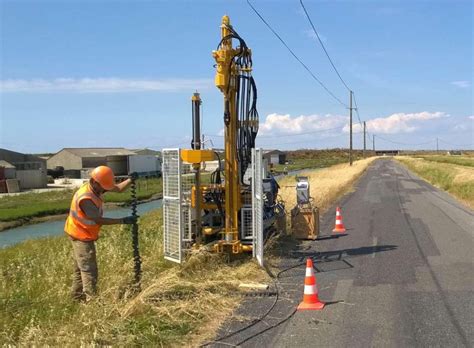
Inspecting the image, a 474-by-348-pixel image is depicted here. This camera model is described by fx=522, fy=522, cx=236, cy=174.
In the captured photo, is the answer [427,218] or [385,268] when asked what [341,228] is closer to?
[427,218]

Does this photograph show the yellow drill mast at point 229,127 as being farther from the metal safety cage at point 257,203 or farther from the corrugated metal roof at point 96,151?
the corrugated metal roof at point 96,151

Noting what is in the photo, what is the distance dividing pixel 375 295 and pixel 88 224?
416 cm

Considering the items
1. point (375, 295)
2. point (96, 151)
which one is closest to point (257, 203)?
point (375, 295)

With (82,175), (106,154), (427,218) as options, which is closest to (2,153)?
(82,175)

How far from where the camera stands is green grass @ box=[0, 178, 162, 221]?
35594 millimetres

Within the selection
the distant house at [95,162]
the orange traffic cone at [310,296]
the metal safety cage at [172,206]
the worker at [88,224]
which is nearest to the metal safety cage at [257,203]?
the metal safety cage at [172,206]

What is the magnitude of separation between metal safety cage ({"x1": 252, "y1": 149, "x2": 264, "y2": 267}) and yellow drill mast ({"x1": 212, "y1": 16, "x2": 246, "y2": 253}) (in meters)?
0.52

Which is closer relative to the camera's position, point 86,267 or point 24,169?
point 86,267

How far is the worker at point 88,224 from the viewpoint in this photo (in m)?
6.92

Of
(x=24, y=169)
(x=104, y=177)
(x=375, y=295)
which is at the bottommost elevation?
(x=375, y=295)

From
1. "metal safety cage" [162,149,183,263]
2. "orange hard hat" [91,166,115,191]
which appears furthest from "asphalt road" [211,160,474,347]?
"orange hard hat" [91,166,115,191]

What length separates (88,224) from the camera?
6941 millimetres

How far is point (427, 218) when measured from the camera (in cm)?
1655

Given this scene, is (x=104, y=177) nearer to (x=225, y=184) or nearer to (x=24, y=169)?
(x=225, y=184)
